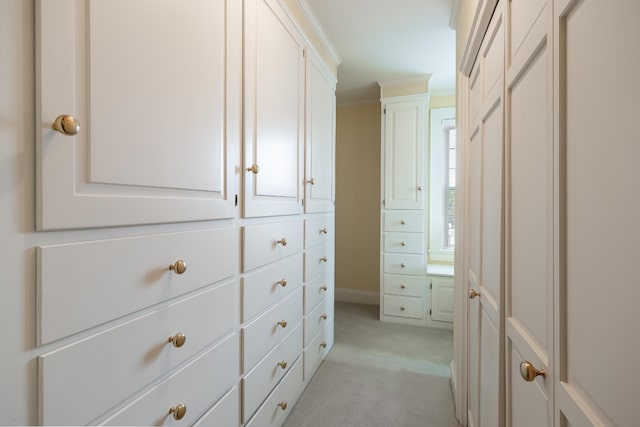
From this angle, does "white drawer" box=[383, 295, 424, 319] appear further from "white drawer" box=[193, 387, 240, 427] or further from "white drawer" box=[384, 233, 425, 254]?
"white drawer" box=[193, 387, 240, 427]

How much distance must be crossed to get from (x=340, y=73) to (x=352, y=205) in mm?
1621

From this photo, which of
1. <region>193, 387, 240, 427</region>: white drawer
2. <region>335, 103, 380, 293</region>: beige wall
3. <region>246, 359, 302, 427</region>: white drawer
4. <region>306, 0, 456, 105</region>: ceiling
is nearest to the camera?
<region>193, 387, 240, 427</region>: white drawer

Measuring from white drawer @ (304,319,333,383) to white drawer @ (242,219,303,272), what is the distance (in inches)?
30.2

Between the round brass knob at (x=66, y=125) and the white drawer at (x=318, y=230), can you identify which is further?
the white drawer at (x=318, y=230)

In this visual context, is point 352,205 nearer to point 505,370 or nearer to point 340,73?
point 340,73

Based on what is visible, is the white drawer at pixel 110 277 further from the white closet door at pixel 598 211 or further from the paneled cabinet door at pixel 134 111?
the white closet door at pixel 598 211

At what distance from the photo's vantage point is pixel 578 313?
1.65 ft

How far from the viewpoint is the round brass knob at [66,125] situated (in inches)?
22.6

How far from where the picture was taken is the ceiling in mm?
1910

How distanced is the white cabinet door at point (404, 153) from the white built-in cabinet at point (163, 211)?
5.80ft

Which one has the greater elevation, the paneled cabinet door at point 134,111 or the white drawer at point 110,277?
the paneled cabinet door at point 134,111

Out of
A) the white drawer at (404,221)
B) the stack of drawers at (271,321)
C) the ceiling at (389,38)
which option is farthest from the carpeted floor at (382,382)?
the ceiling at (389,38)

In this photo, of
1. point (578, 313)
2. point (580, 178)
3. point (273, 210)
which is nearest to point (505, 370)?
point (578, 313)

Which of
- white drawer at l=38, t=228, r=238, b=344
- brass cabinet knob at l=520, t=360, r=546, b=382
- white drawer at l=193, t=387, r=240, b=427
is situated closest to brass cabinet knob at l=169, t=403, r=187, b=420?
white drawer at l=193, t=387, r=240, b=427
